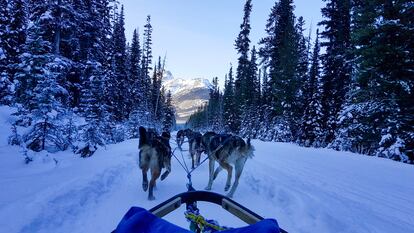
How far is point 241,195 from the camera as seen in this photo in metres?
6.54

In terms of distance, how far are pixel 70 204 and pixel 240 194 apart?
12.6 ft

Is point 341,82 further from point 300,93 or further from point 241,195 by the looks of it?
point 241,195

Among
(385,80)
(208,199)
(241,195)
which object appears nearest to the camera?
(208,199)

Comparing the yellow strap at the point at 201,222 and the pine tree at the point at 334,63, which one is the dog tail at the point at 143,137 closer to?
the yellow strap at the point at 201,222

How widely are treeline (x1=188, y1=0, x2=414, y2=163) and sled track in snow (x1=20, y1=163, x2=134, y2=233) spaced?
11117 mm

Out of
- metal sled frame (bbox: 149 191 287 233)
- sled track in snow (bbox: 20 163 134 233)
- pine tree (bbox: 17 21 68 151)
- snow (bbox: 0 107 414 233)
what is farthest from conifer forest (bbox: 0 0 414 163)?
metal sled frame (bbox: 149 191 287 233)

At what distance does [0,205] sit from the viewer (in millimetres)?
4078

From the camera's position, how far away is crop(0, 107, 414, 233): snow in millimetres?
4168

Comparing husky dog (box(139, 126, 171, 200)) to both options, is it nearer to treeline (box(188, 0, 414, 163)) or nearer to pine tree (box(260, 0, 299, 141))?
treeline (box(188, 0, 414, 163))

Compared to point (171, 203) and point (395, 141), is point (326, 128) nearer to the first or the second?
point (395, 141)

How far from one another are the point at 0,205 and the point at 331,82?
23.8 metres

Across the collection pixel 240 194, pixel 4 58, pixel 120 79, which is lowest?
pixel 240 194

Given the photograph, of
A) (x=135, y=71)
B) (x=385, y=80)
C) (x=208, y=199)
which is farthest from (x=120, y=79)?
(x=208, y=199)

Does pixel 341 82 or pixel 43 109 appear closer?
pixel 43 109
